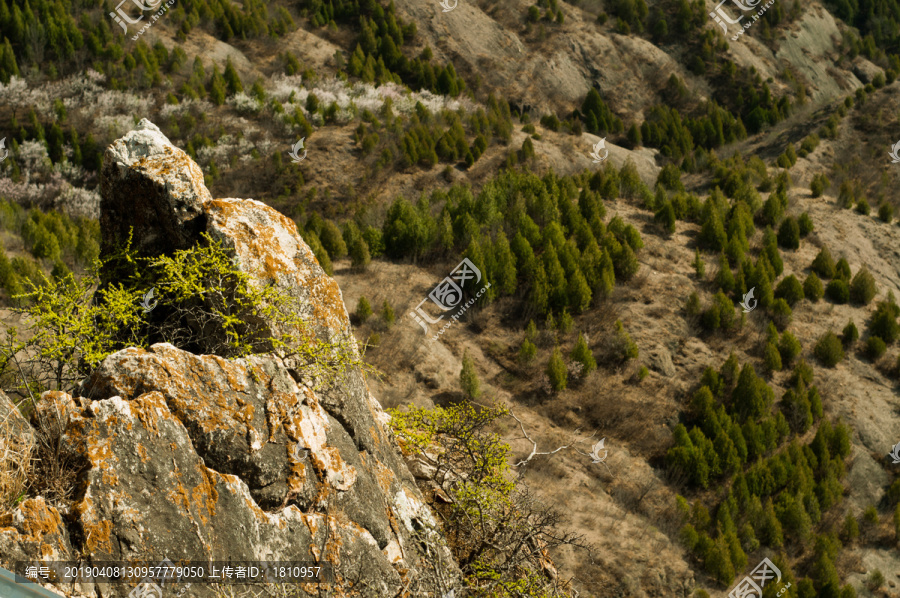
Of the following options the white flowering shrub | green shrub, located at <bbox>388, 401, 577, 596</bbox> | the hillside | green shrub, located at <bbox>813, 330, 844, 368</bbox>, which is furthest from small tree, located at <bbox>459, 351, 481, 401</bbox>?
the white flowering shrub

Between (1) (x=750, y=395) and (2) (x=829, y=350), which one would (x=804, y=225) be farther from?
(1) (x=750, y=395)

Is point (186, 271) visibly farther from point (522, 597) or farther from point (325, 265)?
point (325, 265)

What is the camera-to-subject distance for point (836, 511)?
1166 centimetres

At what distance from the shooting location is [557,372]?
12.6m

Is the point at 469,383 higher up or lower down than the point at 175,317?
lower down

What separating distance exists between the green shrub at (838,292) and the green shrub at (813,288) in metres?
0.25

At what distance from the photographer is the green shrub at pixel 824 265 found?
53.1 feet

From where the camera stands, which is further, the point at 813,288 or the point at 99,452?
the point at 813,288

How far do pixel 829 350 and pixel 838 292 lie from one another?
7.94 ft
